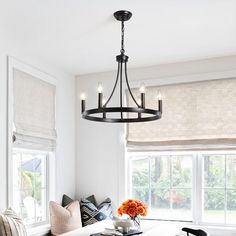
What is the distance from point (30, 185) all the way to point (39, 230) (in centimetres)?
48

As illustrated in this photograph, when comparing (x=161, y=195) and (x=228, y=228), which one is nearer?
(x=228, y=228)

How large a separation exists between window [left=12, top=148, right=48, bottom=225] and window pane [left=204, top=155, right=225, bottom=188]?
5.92 ft

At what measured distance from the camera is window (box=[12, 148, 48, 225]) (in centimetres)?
389

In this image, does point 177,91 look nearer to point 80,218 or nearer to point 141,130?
point 141,130

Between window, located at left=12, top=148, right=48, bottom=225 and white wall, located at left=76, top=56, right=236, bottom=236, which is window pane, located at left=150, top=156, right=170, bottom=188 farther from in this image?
window, located at left=12, top=148, right=48, bottom=225

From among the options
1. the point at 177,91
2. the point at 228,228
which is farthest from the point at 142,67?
the point at 228,228

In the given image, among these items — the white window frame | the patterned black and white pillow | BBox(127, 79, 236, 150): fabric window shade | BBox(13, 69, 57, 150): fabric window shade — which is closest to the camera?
the white window frame

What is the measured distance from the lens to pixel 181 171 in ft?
14.4

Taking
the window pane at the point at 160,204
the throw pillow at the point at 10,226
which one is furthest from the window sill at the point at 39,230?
the window pane at the point at 160,204

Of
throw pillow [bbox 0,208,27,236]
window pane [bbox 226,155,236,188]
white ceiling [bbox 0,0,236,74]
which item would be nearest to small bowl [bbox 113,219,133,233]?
throw pillow [bbox 0,208,27,236]

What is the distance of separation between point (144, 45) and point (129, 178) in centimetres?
167

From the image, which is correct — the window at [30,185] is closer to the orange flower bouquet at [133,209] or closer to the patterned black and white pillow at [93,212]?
the patterned black and white pillow at [93,212]

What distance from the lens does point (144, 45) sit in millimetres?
3791

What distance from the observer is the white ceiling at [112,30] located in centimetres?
284
